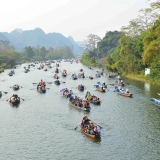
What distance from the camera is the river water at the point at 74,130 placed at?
1030 inches

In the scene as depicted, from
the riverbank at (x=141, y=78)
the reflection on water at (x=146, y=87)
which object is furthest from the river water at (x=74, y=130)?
the riverbank at (x=141, y=78)

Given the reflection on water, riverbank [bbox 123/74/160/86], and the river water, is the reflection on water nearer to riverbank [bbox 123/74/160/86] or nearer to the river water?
riverbank [bbox 123/74/160/86]

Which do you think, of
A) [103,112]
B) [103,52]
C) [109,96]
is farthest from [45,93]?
[103,52]

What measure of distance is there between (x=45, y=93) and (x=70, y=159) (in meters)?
30.9

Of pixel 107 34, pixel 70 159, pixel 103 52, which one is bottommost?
pixel 70 159

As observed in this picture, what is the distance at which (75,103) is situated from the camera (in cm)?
4262

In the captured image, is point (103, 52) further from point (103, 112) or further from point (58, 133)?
point (58, 133)

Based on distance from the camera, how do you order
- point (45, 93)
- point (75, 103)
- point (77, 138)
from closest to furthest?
point (77, 138), point (75, 103), point (45, 93)

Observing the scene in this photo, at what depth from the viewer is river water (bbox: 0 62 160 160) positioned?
85.9 ft

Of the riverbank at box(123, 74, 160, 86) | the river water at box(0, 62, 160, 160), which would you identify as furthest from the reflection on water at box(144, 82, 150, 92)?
the river water at box(0, 62, 160, 160)

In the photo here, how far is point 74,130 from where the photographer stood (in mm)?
32125

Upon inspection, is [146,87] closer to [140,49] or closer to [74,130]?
[140,49]

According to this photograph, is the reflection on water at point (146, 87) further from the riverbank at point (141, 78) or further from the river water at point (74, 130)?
the river water at point (74, 130)

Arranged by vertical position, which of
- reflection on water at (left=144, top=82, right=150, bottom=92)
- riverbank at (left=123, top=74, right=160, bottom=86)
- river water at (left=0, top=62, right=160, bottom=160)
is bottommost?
river water at (left=0, top=62, right=160, bottom=160)
